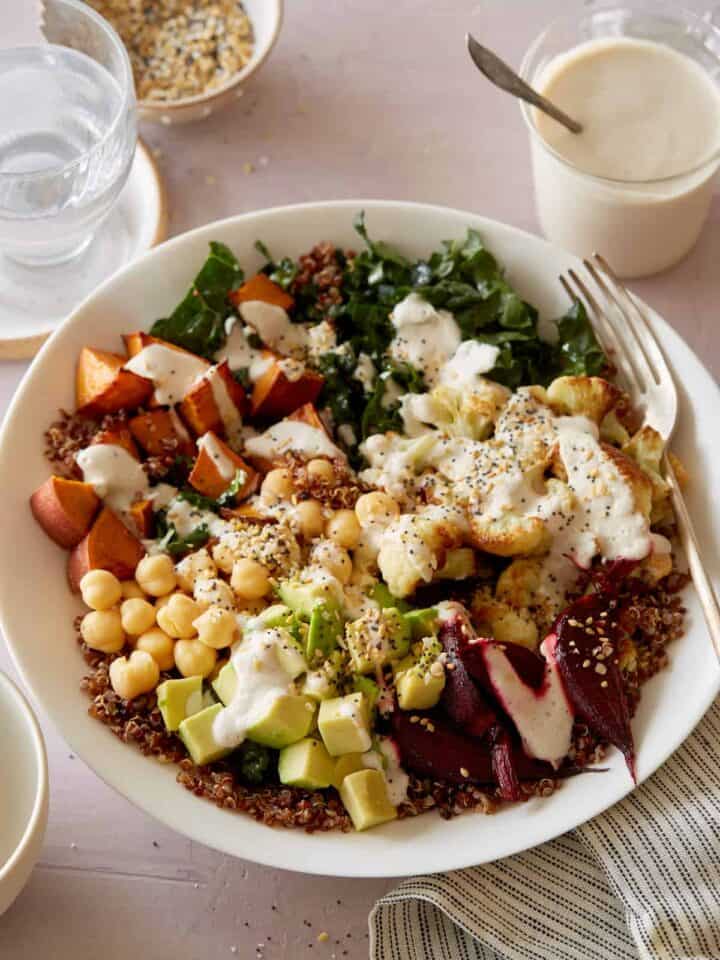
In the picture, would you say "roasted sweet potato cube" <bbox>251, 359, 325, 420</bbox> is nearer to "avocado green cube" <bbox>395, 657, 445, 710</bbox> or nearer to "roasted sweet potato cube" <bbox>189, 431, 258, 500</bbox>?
"roasted sweet potato cube" <bbox>189, 431, 258, 500</bbox>

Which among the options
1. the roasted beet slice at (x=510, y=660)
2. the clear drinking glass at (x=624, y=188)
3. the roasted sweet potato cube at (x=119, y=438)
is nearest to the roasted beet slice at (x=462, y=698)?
the roasted beet slice at (x=510, y=660)

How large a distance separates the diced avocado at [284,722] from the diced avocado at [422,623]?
0.63ft

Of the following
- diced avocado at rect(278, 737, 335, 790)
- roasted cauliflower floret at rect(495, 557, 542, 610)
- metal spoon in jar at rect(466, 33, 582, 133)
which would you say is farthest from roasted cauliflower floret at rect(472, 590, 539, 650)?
metal spoon in jar at rect(466, 33, 582, 133)

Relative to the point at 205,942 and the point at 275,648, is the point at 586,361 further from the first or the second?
the point at 205,942

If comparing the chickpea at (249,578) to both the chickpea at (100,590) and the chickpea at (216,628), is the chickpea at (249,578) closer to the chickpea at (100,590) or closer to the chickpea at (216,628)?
the chickpea at (216,628)

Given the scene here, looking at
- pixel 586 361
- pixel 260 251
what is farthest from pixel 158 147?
pixel 586 361

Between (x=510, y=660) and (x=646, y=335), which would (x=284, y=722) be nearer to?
(x=510, y=660)

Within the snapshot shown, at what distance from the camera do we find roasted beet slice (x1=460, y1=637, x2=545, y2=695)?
6.56 ft

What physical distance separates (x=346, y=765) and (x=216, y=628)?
0.29 metres

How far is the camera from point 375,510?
2186mm

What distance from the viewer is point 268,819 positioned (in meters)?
2.00

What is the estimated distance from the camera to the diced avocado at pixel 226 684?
2043 mm

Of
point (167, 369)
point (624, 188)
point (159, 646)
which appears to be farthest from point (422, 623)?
point (624, 188)

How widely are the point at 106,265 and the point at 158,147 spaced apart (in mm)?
309
